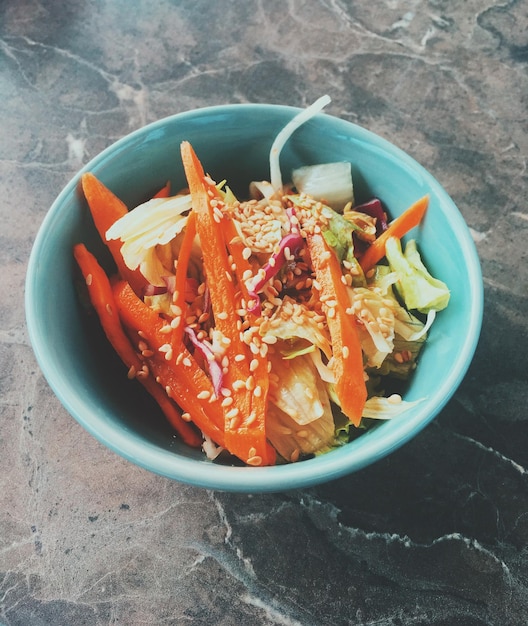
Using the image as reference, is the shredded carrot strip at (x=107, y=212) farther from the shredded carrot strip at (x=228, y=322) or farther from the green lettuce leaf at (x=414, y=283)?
the green lettuce leaf at (x=414, y=283)

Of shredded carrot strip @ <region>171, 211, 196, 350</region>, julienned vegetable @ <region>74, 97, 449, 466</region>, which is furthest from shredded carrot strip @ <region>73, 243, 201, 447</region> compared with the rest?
shredded carrot strip @ <region>171, 211, 196, 350</region>

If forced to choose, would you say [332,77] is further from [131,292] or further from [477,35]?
[131,292]

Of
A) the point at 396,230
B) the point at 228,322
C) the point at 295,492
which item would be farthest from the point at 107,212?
the point at 295,492

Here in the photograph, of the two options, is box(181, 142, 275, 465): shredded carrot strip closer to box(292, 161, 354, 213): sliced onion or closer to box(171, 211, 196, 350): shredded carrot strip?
box(171, 211, 196, 350): shredded carrot strip

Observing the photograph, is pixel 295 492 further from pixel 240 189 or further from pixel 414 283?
pixel 240 189

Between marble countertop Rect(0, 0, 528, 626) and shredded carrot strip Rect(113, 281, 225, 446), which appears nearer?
shredded carrot strip Rect(113, 281, 225, 446)

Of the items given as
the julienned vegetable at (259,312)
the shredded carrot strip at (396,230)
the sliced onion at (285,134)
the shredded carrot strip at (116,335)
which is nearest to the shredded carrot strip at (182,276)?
the julienned vegetable at (259,312)

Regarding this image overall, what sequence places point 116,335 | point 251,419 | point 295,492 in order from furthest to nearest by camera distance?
point 295,492
point 116,335
point 251,419
